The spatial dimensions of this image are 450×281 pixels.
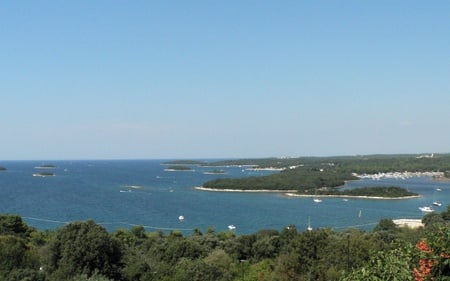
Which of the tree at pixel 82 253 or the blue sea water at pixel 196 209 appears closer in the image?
the tree at pixel 82 253

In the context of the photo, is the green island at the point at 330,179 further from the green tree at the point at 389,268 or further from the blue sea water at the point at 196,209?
the green tree at the point at 389,268

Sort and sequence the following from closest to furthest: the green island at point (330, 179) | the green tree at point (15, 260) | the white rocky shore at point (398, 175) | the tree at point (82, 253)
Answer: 1. the green tree at point (15, 260)
2. the tree at point (82, 253)
3. the green island at point (330, 179)
4. the white rocky shore at point (398, 175)

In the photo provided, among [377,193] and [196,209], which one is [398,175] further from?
[196,209]


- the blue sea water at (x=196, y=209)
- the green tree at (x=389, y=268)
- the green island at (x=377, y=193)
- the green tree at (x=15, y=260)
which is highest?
the green tree at (x=389, y=268)

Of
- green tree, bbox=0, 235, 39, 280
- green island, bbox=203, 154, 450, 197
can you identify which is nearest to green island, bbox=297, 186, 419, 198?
green island, bbox=203, 154, 450, 197

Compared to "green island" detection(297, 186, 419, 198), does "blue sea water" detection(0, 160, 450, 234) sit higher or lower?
lower

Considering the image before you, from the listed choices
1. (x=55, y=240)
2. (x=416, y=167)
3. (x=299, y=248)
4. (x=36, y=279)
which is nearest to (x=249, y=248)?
(x=299, y=248)

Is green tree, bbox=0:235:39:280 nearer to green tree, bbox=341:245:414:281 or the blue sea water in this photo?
green tree, bbox=341:245:414:281

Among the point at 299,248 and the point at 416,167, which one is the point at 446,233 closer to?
the point at 299,248

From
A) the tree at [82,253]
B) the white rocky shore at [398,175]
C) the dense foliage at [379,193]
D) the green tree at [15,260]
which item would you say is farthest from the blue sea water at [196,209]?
the white rocky shore at [398,175]
